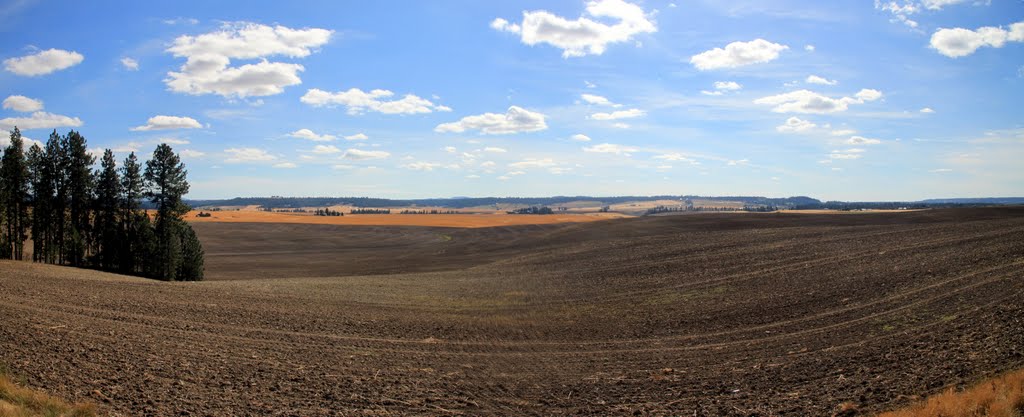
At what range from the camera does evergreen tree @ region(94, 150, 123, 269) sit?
44.3 meters

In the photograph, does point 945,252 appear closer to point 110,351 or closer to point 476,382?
point 476,382

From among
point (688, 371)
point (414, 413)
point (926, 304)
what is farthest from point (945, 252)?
point (414, 413)

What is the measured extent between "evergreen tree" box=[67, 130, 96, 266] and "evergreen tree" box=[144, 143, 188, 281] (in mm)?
5265

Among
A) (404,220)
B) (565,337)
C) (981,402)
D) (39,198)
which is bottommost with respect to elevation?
(565,337)

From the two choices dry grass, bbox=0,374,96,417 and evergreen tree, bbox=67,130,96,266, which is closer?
dry grass, bbox=0,374,96,417

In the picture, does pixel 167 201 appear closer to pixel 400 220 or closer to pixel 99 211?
pixel 99 211

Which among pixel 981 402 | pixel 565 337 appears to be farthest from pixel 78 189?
pixel 981 402

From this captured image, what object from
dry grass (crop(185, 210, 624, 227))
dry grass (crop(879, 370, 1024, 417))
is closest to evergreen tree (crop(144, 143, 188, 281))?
dry grass (crop(879, 370, 1024, 417))

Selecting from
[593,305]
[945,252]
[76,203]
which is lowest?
[593,305]

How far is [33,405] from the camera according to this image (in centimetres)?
956

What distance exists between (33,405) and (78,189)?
1719 inches

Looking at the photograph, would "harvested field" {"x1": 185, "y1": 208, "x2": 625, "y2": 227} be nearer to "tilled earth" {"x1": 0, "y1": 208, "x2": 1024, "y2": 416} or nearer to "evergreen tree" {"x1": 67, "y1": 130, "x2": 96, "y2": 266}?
"evergreen tree" {"x1": 67, "y1": 130, "x2": 96, "y2": 266}

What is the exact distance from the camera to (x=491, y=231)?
95.5 meters

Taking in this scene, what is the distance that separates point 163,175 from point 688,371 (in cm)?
4251
